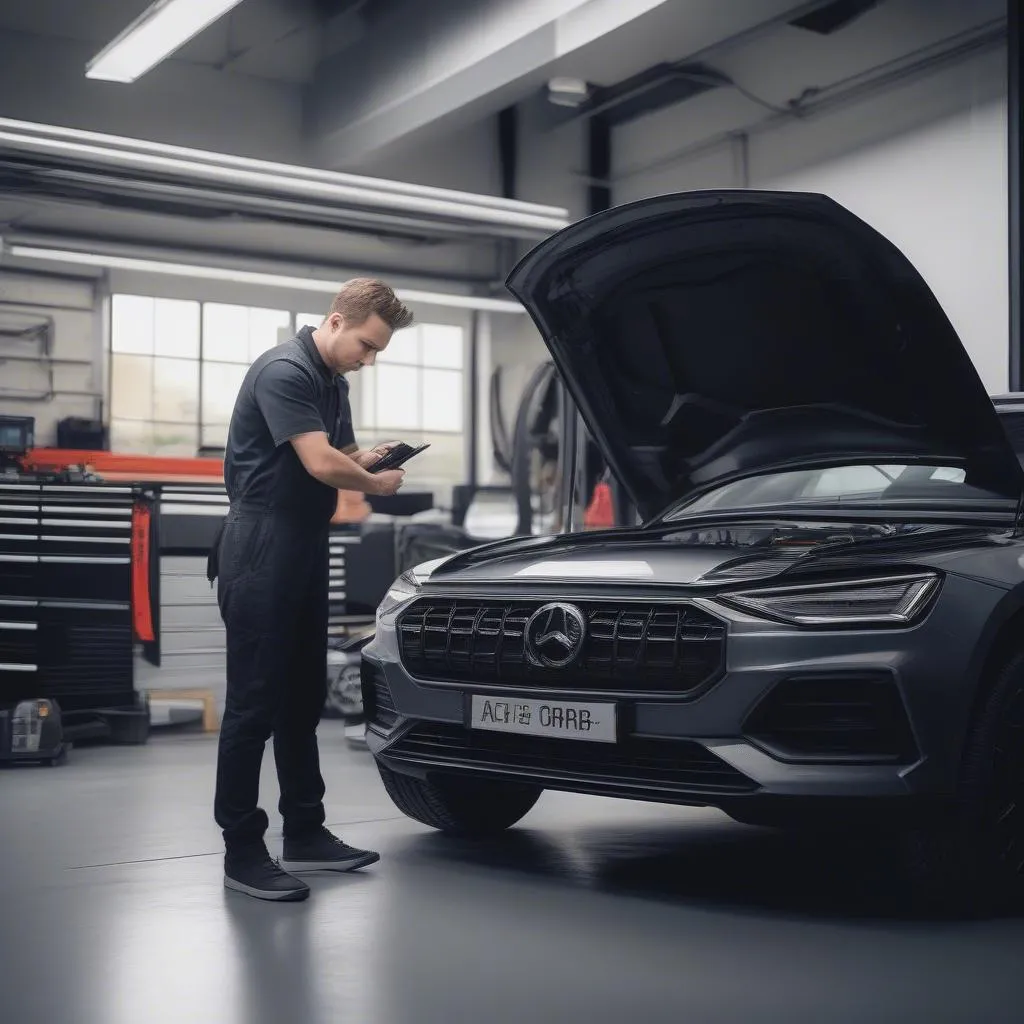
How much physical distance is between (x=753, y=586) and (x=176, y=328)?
463 inches

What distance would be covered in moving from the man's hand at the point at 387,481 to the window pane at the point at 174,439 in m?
10.6

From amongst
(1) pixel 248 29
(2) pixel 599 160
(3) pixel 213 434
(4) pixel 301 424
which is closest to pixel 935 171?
(2) pixel 599 160

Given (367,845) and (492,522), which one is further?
(492,522)

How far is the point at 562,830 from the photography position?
4.12 meters

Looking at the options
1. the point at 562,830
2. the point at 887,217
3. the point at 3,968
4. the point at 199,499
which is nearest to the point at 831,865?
the point at 562,830

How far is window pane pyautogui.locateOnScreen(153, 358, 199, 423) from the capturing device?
13836mm

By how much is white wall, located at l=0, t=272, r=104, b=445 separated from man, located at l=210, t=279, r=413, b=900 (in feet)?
31.1

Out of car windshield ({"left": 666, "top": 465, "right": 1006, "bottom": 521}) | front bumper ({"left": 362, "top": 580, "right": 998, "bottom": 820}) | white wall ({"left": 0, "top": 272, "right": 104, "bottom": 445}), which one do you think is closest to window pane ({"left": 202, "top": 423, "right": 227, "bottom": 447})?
white wall ({"left": 0, "top": 272, "right": 104, "bottom": 445})

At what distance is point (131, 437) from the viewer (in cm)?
1366

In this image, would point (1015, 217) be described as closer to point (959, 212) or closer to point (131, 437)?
point (959, 212)

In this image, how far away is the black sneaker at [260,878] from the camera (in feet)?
10.5

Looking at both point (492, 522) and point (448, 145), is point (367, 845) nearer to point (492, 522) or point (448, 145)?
point (492, 522)

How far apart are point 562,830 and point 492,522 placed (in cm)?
691

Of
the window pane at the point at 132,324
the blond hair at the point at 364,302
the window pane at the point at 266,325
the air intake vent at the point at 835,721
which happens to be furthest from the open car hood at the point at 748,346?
the window pane at the point at 266,325
